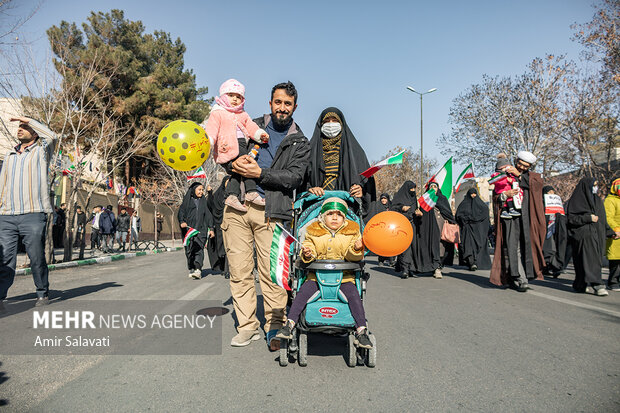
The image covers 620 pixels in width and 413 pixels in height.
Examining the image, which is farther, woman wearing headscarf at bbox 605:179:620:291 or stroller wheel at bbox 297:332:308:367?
woman wearing headscarf at bbox 605:179:620:291

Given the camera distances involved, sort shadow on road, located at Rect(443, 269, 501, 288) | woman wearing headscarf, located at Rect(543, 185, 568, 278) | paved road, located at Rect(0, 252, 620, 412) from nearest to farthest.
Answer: paved road, located at Rect(0, 252, 620, 412)
shadow on road, located at Rect(443, 269, 501, 288)
woman wearing headscarf, located at Rect(543, 185, 568, 278)

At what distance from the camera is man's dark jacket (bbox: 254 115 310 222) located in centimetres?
397

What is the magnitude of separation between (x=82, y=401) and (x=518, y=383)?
9.58 ft

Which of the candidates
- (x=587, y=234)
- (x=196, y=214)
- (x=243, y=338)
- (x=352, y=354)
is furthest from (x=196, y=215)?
(x=587, y=234)

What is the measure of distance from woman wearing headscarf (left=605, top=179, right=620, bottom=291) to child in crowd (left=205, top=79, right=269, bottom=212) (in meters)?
7.18

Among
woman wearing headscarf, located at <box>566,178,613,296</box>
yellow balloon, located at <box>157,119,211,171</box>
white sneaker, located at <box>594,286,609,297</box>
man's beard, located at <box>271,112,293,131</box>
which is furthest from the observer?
woman wearing headscarf, located at <box>566,178,613,296</box>

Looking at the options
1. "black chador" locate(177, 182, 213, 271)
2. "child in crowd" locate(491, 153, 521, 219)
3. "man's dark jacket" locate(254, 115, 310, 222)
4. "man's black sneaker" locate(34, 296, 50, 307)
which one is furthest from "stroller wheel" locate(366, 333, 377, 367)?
"black chador" locate(177, 182, 213, 271)

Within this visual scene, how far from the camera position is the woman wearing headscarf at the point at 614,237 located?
312 inches

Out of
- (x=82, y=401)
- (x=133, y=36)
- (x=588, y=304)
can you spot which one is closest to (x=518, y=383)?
(x=82, y=401)

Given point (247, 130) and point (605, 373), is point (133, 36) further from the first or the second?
point (605, 373)

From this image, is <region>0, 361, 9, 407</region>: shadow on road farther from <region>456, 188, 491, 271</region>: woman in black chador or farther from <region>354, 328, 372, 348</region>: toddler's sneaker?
<region>456, 188, 491, 271</region>: woman in black chador

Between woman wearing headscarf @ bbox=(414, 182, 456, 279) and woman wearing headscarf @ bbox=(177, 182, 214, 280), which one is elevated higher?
woman wearing headscarf @ bbox=(177, 182, 214, 280)

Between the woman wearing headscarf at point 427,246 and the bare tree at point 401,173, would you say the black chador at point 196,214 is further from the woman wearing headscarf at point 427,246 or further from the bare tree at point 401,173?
the bare tree at point 401,173

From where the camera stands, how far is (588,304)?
6.43 metres
